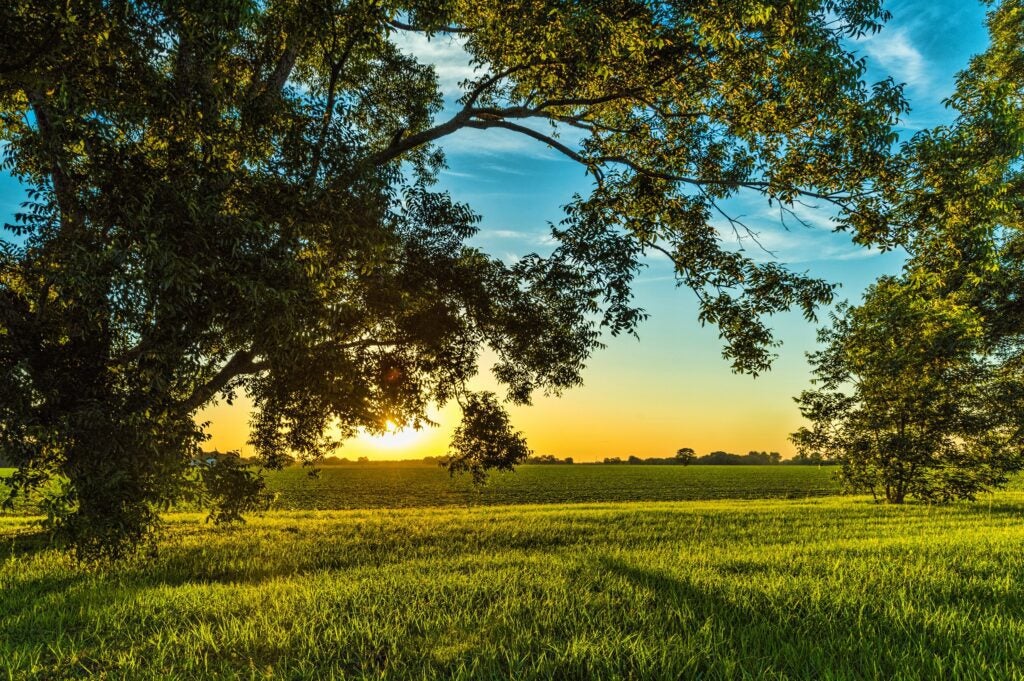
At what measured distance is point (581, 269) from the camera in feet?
45.6

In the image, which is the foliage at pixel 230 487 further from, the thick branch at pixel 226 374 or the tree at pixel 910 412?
the tree at pixel 910 412

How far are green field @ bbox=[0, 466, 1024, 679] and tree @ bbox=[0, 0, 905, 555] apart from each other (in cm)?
208

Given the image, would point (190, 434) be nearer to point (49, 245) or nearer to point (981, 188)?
point (49, 245)

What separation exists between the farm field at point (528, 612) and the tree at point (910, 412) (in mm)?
12548

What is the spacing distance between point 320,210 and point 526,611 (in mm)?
6789

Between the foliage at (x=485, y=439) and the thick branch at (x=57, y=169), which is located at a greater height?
the thick branch at (x=57, y=169)

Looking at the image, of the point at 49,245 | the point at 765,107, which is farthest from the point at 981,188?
the point at 49,245

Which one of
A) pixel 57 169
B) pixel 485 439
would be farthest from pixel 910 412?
pixel 57 169

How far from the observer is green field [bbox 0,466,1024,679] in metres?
5.76

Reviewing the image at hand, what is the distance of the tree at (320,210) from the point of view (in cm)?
826

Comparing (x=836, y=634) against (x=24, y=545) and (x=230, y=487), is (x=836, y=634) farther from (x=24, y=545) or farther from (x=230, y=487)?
(x=24, y=545)

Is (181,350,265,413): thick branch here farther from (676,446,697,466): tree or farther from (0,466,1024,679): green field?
(676,446,697,466): tree

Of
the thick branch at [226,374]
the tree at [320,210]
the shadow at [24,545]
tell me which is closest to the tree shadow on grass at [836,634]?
the tree at [320,210]

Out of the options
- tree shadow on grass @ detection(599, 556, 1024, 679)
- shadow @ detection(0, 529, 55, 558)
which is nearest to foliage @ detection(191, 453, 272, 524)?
shadow @ detection(0, 529, 55, 558)
